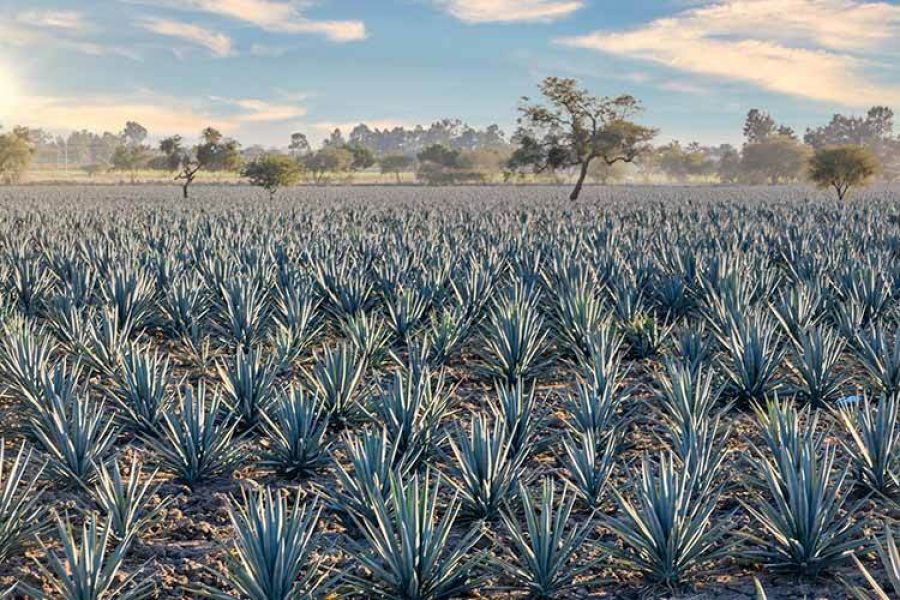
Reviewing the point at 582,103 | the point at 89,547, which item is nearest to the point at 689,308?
the point at 89,547

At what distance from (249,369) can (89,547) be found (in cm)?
245

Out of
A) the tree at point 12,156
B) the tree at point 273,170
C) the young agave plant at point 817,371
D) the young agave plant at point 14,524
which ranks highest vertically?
the tree at point 12,156

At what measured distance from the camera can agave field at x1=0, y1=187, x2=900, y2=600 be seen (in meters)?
3.14

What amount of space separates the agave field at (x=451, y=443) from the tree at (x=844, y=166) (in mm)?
23992

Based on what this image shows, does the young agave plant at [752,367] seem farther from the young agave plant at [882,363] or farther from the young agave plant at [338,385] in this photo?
the young agave plant at [338,385]

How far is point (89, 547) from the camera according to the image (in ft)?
9.17

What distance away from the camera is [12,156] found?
220ft

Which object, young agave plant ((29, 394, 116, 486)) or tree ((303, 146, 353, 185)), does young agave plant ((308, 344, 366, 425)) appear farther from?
tree ((303, 146, 353, 185))

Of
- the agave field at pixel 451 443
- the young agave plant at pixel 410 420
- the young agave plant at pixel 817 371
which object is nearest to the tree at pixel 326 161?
the agave field at pixel 451 443

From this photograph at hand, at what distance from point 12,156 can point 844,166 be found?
6733 centimetres

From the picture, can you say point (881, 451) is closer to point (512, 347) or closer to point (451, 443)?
point (451, 443)

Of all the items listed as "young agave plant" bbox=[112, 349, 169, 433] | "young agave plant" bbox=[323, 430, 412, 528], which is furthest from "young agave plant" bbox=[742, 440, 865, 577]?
"young agave plant" bbox=[112, 349, 169, 433]

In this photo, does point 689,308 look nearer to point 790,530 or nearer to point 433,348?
point 433,348

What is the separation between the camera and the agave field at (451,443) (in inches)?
124
